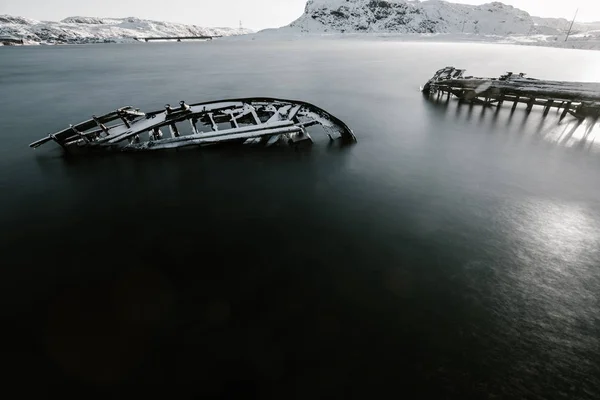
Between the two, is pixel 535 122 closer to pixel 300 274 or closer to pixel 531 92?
pixel 531 92

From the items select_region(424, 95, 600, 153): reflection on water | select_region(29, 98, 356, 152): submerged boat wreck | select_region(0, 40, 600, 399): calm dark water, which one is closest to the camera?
select_region(0, 40, 600, 399): calm dark water

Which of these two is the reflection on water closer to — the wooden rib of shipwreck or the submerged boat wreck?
the wooden rib of shipwreck

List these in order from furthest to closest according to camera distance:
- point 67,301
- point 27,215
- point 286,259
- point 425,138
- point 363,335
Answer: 1. point 425,138
2. point 27,215
3. point 286,259
4. point 67,301
5. point 363,335

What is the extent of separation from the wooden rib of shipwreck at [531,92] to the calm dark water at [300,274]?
10.1 metres

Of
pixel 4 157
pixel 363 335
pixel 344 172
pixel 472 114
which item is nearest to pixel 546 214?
pixel 344 172

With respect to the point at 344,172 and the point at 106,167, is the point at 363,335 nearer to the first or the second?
the point at 344,172

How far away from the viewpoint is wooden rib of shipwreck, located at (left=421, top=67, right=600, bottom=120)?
2245 centimetres

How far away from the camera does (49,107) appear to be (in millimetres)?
25797

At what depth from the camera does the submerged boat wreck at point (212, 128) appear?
15.1 metres

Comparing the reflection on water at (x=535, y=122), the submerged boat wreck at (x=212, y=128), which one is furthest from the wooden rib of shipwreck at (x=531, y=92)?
the submerged boat wreck at (x=212, y=128)

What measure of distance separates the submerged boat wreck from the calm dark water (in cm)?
92

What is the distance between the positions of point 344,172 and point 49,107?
27869mm

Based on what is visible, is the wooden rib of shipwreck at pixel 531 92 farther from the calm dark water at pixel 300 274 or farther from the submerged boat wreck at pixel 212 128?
the submerged boat wreck at pixel 212 128

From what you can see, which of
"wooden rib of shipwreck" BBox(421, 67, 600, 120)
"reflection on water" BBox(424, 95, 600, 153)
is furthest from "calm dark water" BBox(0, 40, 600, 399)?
"wooden rib of shipwreck" BBox(421, 67, 600, 120)
